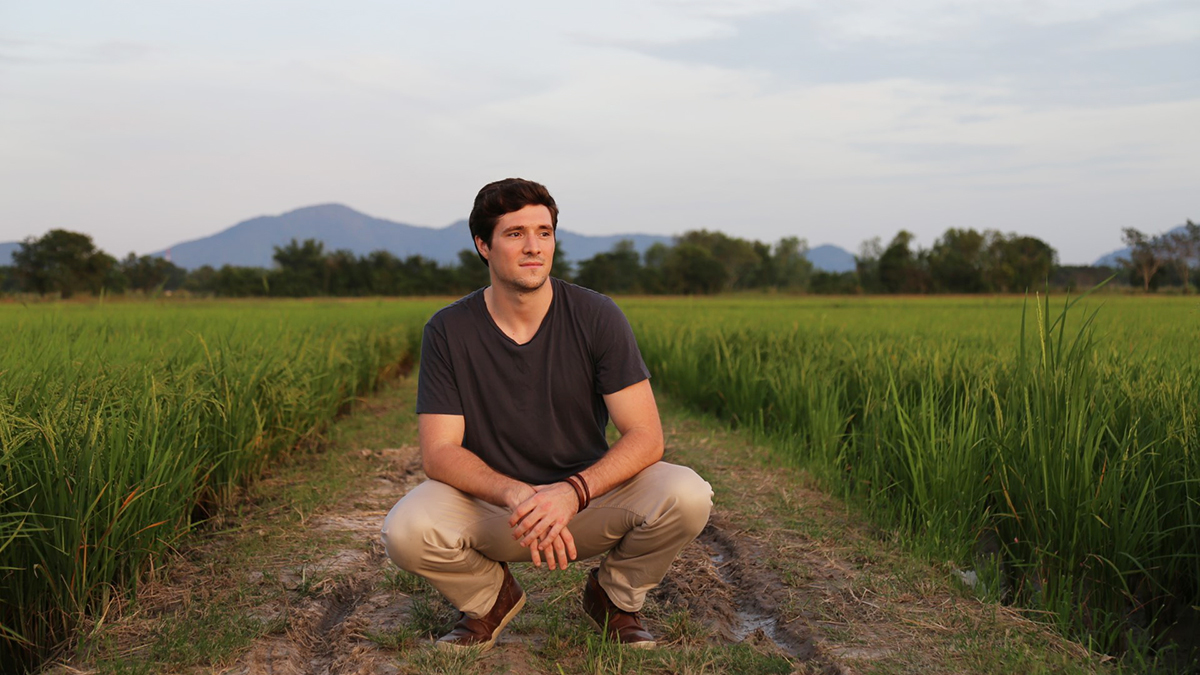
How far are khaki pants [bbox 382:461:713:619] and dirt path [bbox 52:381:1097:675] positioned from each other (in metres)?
0.21

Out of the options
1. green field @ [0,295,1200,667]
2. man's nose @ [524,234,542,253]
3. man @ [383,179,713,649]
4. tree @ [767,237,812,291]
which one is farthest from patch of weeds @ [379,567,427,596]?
tree @ [767,237,812,291]

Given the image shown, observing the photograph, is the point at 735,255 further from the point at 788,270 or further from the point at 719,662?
the point at 719,662

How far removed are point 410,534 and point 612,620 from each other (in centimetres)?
69

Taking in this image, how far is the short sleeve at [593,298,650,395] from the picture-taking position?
98.5 inches

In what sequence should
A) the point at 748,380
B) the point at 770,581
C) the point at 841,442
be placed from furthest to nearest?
the point at 748,380 → the point at 841,442 → the point at 770,581

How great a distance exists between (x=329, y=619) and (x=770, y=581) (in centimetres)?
163

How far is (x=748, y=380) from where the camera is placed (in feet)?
21.5

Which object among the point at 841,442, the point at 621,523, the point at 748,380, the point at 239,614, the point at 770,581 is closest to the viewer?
the point at 621,523

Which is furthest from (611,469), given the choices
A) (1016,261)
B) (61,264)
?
(1016,261)

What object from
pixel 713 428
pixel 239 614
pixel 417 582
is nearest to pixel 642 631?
pixel 417 582

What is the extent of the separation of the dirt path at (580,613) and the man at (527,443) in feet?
0.58

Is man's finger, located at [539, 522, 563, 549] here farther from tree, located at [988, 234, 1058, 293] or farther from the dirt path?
tree, located at [988, 234, 1058, 293]

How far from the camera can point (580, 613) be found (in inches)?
106

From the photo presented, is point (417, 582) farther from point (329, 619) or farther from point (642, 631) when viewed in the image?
point (642, 631)
